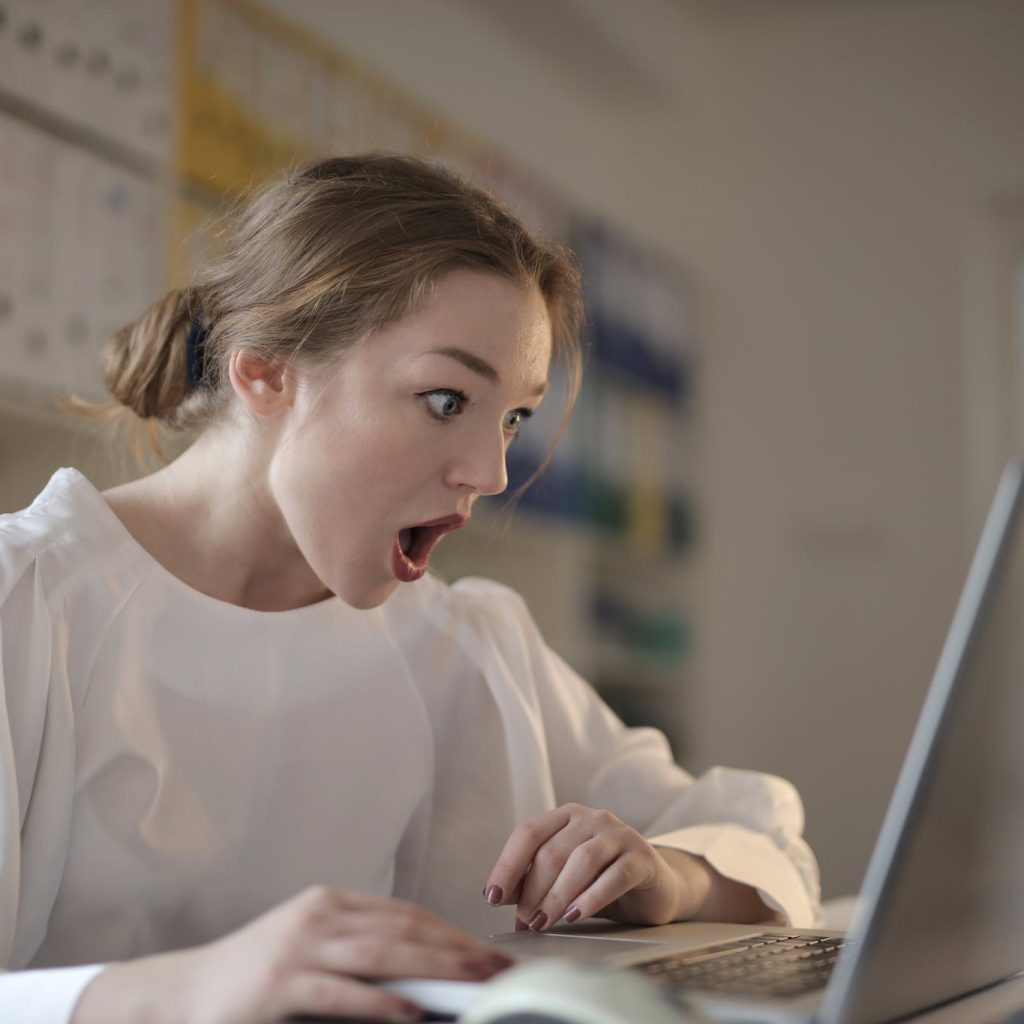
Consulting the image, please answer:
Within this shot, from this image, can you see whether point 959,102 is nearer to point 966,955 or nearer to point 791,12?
point 791,12

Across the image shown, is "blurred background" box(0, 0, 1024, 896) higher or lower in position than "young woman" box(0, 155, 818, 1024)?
higher

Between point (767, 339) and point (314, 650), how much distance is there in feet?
12.2

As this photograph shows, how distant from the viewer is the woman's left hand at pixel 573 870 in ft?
3.16

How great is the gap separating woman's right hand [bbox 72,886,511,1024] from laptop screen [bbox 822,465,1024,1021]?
0.19 m

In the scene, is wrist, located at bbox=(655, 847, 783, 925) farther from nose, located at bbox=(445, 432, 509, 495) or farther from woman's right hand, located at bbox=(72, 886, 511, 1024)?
woman's right hand, located at bbox=(72, 886, 511, 1024)

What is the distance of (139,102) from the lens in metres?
2.52

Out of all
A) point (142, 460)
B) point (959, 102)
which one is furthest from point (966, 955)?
point (959, 102)

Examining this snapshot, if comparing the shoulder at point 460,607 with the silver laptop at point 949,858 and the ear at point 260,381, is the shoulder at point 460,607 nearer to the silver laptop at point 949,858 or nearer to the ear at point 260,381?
the ear at point 260,381

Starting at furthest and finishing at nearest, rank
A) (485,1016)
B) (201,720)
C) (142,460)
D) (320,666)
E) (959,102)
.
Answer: (959,102)
(142,460)
(320,666)
(201,720)
(485,1016)

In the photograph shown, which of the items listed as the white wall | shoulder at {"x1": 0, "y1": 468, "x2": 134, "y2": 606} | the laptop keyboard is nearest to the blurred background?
the white wall

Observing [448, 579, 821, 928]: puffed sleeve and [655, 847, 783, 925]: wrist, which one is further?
[448, 579, 821, 928]: puffed sleeve

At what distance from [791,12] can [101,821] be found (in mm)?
4352

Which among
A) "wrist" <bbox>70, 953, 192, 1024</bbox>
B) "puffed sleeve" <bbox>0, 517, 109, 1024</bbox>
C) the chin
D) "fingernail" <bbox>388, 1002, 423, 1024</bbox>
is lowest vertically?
"fingernail" <bbox>388, 1002, 423, 1024</bbox>

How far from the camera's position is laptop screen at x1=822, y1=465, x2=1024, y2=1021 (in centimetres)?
57
